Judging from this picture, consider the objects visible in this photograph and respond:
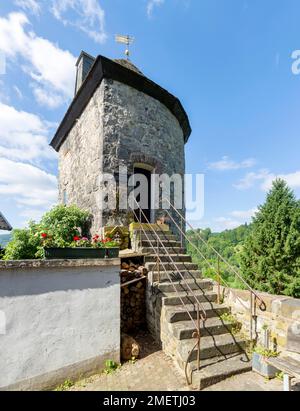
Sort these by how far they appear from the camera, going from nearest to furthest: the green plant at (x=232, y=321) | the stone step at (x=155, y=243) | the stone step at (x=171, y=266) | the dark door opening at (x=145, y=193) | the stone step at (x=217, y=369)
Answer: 1. the stone step at (x=217, y=369)
2. the green plant at (x=232, y=321)
3. the stone step at (x=171, y=266)
4. the stone step at (x=155, y=243)
5. the dark door opening at (x=145, y=193)

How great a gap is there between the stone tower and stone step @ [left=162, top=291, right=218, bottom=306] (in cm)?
276

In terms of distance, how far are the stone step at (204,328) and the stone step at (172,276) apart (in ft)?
3.16

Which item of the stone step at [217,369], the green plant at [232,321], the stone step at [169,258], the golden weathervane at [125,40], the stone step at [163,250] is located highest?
the golden weathervane at [125,40]

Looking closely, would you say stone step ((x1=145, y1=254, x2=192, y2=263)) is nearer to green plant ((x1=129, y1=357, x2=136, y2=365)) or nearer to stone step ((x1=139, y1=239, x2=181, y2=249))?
stone step ((x1=139, y1=239, x2=181, y2=249))

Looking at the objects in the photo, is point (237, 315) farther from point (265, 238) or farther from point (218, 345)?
point (265, 238)

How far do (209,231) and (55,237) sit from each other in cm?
10168

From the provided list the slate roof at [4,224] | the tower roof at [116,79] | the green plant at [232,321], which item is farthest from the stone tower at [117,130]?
the green plant at [232,321]

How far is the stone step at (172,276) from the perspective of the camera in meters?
4.86

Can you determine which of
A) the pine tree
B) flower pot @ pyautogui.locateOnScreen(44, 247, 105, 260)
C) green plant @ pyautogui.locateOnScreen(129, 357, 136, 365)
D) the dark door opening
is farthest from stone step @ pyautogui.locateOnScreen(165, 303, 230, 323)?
the pine tree

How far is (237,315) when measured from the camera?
4410 mm

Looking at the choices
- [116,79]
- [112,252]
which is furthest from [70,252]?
[116,79]

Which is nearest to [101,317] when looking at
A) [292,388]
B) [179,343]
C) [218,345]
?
[179,343]

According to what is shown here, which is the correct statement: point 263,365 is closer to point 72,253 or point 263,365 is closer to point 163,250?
point 163,250

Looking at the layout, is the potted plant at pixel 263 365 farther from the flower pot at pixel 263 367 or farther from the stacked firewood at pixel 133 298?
the stacked firewood at pixel 133 298
